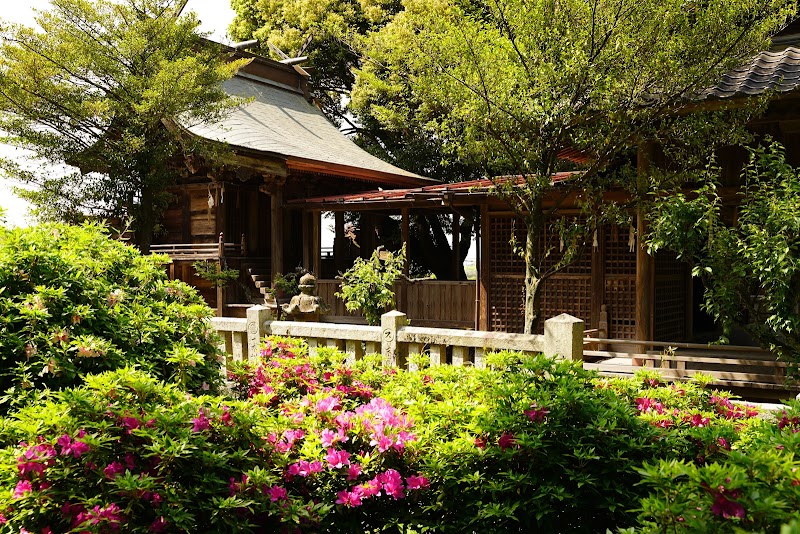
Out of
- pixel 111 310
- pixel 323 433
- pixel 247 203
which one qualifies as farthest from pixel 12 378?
pixel 247 203

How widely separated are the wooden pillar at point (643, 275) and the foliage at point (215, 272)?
10071 millimetres

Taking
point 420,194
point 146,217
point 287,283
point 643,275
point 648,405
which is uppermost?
point 420,194

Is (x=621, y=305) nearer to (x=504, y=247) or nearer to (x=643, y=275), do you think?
(x=643, y=275)

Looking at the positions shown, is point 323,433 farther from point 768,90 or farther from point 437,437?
point 768,90

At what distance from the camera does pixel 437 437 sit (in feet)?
12.5

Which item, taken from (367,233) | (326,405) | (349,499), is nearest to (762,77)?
(326,405)

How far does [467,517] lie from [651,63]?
7.79 meters

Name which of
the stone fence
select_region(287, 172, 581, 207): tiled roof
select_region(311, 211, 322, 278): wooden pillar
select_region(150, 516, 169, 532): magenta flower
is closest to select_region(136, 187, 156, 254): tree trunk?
select_region(287, 172, 581, 207): tiled roof

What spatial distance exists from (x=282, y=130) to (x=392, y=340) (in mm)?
14537

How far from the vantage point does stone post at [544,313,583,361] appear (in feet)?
20.7

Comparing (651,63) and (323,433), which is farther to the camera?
(651,63)

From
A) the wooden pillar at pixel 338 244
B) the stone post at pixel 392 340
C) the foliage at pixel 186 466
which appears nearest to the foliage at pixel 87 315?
the foliage at pixel 186 466

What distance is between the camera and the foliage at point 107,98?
14.5 metres

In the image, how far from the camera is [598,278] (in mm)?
12750
